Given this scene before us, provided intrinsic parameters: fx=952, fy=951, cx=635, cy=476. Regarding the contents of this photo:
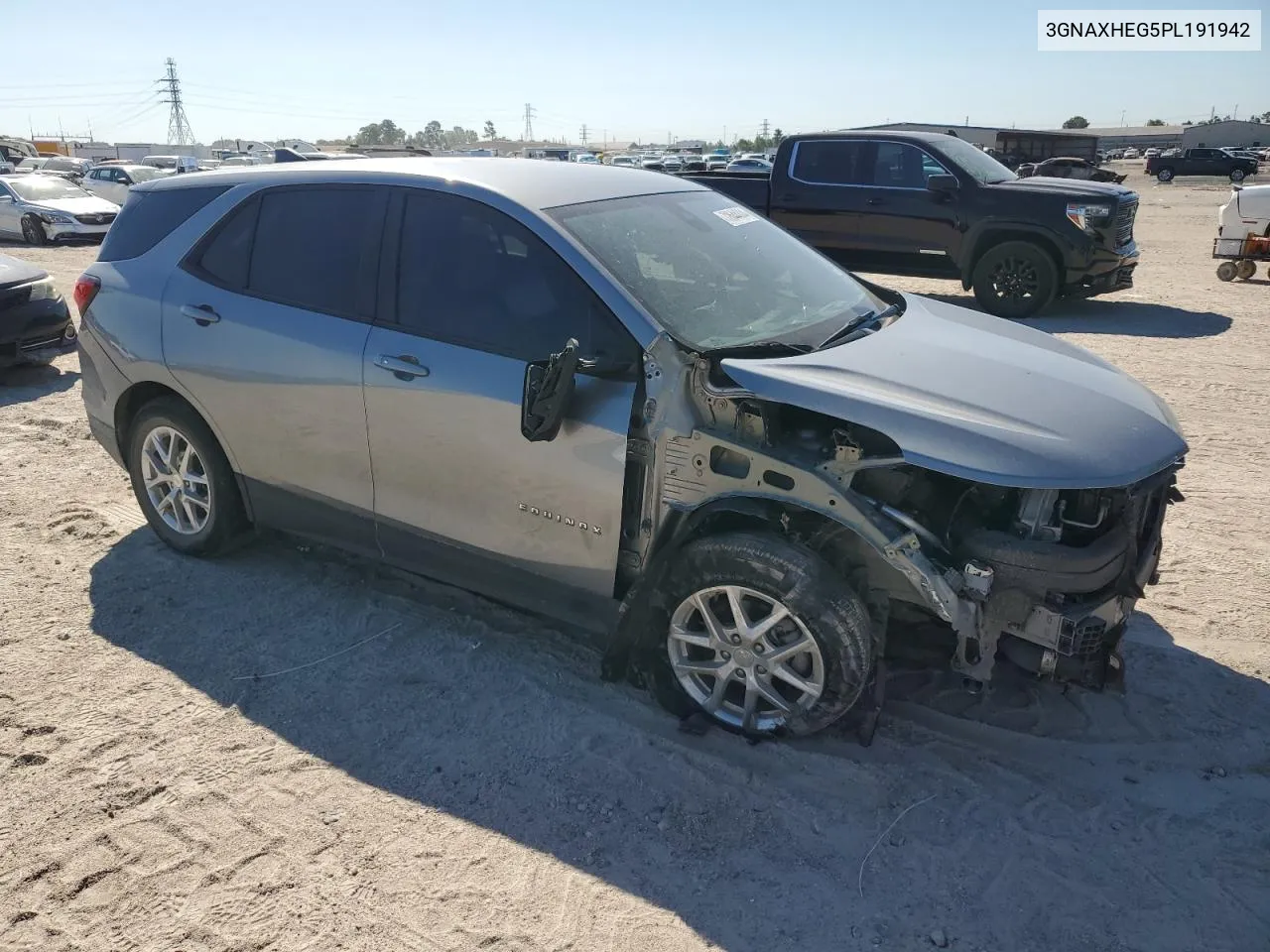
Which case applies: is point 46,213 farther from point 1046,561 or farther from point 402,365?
point 1046,561

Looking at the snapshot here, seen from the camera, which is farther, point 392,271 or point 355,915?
point 392,271

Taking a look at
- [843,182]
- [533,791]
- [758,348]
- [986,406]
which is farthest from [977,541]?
[843,182]

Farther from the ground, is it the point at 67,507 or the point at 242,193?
the point at 242,193

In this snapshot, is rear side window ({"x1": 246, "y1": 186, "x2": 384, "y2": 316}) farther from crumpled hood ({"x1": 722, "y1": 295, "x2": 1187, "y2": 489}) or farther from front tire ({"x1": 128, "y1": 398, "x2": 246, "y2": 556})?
crumpled hood ({"x1": 722, "y1": 295, "x2": 1187, "y2": 489})

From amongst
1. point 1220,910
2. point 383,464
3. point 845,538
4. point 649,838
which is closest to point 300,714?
point 383,464

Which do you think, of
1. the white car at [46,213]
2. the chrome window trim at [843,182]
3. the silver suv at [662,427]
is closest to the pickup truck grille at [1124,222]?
the chrome window trim at [843,182]

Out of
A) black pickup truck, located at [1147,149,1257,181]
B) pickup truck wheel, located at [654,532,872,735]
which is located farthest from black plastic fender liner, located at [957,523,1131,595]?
black pickup truck, located at [1147,149,1257,181]

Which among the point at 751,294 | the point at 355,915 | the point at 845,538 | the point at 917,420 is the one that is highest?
the point at 751,294

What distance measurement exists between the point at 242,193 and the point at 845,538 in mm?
3112

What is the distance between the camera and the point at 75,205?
18562 millimetres

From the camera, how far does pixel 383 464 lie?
3.85m

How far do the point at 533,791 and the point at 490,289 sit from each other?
1836 millimetres

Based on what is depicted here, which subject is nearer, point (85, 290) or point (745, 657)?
point (745, 657)

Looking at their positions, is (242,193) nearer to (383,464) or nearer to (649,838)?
(383,464)
